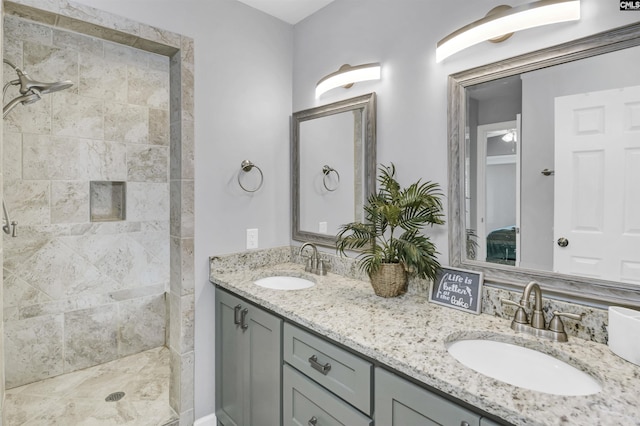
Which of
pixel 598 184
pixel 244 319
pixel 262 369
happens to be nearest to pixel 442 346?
pixel 598 184

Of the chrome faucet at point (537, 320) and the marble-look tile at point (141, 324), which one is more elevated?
the chrome faucet at point (537, 320)

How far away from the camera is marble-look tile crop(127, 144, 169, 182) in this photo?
277 cm

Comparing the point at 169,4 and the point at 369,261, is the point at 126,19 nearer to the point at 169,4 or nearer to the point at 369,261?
the point at 169,4

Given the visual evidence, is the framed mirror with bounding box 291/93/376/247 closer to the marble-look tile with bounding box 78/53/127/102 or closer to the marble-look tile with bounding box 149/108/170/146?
the marble-look tile with bounding box 149/108/170/146

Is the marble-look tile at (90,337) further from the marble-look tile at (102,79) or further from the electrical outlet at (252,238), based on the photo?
the marble-look tile at (102,79)

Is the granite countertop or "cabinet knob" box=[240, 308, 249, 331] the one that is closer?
the granite countertop

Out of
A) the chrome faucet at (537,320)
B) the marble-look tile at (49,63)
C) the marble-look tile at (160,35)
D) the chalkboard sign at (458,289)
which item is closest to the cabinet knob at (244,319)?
the chalkboard sign at (458,289)

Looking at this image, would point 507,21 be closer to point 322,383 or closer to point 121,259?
point 322,383

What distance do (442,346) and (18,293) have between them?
2.76 meters

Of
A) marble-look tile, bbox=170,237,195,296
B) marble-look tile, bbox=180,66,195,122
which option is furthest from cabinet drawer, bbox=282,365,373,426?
marble-look tile, bbox=180,66,195,122

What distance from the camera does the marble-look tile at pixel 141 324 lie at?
2777 mm

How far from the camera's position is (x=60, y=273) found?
2.48 m

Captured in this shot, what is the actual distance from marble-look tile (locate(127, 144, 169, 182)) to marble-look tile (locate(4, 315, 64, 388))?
120 centimetres

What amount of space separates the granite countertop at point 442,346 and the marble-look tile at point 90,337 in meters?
1.54
